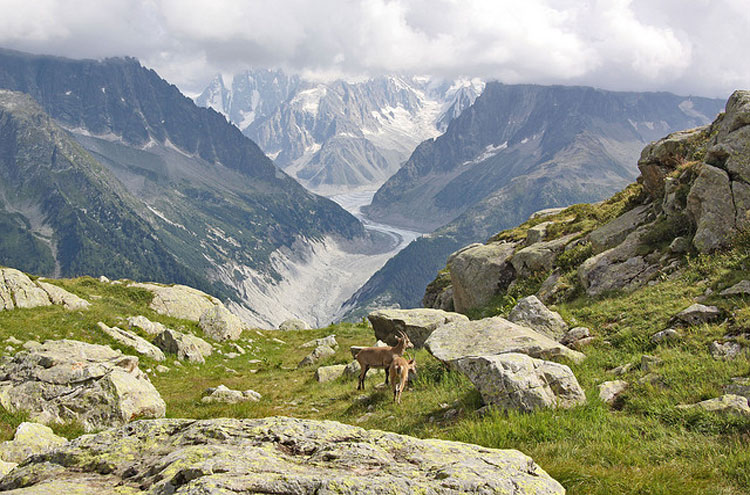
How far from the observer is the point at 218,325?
136 ft

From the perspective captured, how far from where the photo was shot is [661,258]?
64.3ft

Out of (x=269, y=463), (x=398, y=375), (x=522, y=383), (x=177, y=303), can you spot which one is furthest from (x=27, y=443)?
(x=177, y=303)

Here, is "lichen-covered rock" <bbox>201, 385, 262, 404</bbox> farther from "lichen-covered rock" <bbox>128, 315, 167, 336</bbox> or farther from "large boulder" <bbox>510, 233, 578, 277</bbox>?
"large boulder" <bbox>510, 233, 578, 277</bbox>

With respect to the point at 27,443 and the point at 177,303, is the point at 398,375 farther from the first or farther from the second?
the point at 177,303

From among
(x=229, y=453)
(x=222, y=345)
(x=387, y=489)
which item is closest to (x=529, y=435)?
(x=387, y=489)

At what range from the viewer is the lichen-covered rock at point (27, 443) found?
9945 millimetres

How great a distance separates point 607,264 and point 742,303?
28.4 ft

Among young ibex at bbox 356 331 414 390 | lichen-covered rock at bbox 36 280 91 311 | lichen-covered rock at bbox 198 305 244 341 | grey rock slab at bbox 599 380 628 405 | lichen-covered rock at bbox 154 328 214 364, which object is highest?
grey rock slab at bbox 599 380 628 405

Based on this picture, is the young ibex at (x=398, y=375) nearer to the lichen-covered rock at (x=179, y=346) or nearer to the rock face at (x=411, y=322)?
the rock face at (x=411, y=322)

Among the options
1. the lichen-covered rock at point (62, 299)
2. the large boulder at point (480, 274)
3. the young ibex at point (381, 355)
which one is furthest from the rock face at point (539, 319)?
the lichen-covered rock at point (62, 299)

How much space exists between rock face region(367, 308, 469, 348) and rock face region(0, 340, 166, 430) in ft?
45.1

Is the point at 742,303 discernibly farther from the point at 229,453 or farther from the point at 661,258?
the point at 229,453

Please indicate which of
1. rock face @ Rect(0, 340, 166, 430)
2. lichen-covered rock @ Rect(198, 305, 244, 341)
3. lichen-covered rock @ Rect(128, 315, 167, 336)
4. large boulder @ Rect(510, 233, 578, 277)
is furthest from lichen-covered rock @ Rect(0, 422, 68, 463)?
lichen-covered rock @ Rect(198, 305, 244, 341)

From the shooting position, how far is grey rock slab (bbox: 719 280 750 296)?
13.6m
